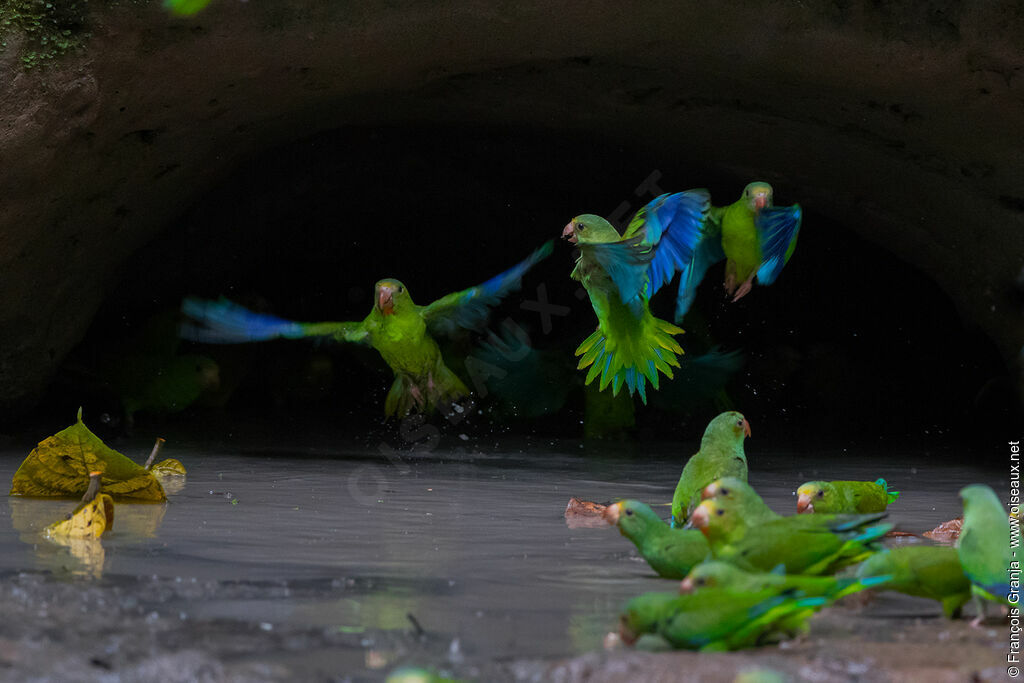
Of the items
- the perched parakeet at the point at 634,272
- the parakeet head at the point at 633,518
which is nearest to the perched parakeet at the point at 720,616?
the parakeet head at the point at 633,518

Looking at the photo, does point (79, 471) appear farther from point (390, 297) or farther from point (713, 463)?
point (713, 463)

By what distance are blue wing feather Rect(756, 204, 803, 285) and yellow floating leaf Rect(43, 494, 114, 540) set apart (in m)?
2.68

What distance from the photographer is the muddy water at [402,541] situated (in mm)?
2467

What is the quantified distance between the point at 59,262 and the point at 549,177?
3916 millimetres

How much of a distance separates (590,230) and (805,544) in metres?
1.88

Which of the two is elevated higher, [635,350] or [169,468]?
[635,350]

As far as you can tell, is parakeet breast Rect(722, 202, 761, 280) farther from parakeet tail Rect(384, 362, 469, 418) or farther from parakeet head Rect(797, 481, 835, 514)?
parakeet tail Rect(384, 362, 469, 418)

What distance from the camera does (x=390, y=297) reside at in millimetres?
5211

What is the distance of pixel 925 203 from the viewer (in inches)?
255

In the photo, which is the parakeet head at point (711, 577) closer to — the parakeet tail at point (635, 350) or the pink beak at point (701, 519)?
the pink beak at point (701, 519)

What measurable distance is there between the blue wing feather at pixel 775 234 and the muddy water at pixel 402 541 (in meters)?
0.99

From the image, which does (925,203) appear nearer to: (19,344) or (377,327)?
(377,327)

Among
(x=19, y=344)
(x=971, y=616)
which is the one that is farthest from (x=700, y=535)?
(x=19, y=344)

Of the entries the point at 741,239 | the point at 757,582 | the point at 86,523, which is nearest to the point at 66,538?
the point at 86,523
